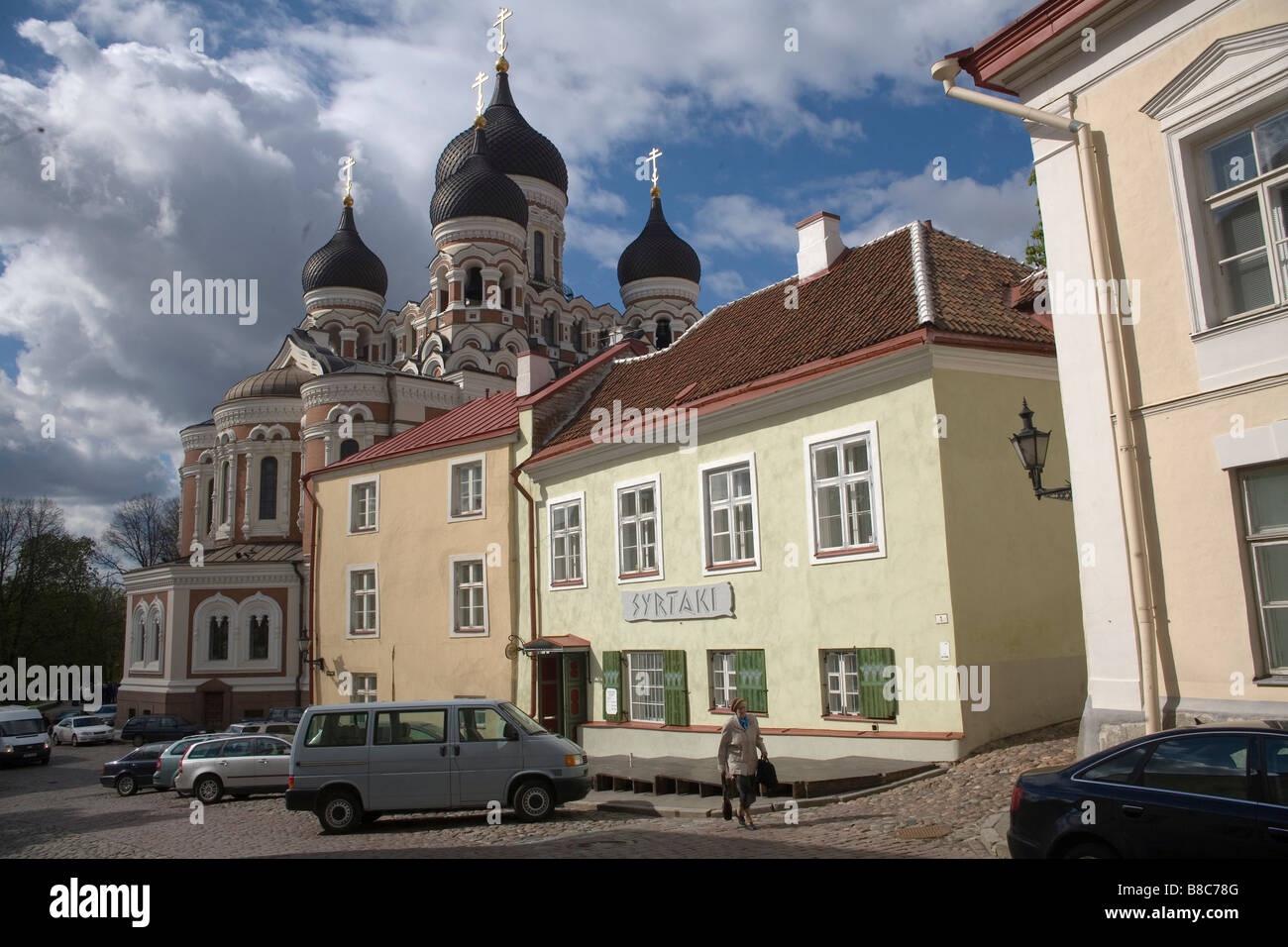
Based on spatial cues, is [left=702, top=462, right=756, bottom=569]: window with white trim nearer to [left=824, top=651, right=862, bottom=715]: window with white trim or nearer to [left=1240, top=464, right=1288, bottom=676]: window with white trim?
[left=824, top=651, right=862, bottom=715]: window with white trim

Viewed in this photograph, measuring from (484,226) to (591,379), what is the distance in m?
27.3

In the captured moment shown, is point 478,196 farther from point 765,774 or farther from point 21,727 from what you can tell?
point 765,774

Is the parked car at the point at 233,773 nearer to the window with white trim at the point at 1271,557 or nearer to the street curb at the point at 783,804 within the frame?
the street curb at the point at 783,804

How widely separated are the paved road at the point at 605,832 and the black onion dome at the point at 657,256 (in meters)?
47.3

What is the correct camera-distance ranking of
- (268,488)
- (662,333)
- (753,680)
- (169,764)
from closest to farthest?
(753,680) → (169,764) → (268,488) → (662,333)

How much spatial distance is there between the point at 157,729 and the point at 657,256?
37.8m

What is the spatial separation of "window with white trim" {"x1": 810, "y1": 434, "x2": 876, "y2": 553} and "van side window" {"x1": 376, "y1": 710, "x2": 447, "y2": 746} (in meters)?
6.17

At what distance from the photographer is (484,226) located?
163 feet

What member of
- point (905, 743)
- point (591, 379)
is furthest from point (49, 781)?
point (905, 743)

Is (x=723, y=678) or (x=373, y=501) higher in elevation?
(x=373, y=501)

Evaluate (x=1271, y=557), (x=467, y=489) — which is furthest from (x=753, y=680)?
(x=467, y=489)

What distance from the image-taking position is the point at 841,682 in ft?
50.8
